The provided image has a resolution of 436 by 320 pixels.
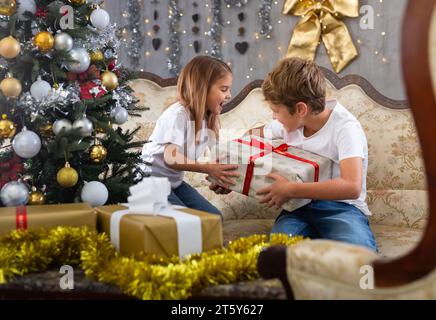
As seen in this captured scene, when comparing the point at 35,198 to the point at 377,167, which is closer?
the point at 35,198

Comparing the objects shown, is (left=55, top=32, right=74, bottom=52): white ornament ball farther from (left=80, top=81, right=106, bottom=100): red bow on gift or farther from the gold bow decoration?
the gold bow decoration

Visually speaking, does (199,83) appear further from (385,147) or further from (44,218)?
(44,218)

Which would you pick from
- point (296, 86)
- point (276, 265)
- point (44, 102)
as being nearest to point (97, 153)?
point (44, 102)

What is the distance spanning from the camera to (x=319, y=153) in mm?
2176

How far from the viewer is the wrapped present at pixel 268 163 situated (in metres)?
2.01

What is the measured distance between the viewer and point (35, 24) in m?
2.02

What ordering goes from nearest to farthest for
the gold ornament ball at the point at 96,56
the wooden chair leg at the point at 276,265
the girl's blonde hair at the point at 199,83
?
the wooden chair leg at the point at 276,265
the gold ornament ball at the point at 96,56
the girl's blonde hair at the point at 199,83

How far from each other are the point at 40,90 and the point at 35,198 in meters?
0.39

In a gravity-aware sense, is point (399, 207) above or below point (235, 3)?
below

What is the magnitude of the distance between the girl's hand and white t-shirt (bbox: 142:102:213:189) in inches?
13.6

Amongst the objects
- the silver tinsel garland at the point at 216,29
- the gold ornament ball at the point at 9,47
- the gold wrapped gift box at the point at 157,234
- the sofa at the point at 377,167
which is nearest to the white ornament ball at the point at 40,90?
the gold ornament ball at the point at 9,47

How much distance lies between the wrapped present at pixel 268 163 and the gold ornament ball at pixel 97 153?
0.45m

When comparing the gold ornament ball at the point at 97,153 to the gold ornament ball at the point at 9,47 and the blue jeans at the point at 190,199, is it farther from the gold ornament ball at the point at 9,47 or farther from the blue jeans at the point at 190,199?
the blue jeans at the point at 190,199
